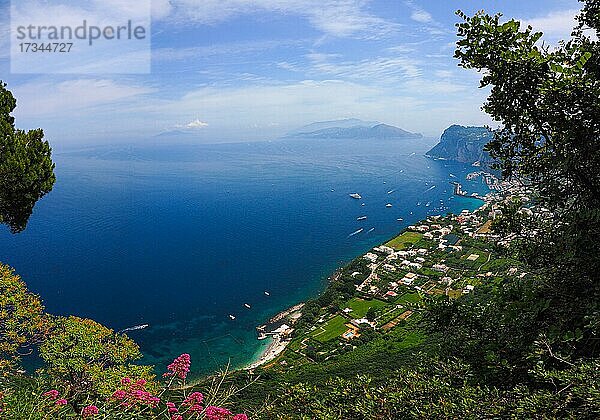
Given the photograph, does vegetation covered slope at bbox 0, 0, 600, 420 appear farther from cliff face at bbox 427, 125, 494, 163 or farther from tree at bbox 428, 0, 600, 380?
cliff face at bbox 427, 125, 494, 163

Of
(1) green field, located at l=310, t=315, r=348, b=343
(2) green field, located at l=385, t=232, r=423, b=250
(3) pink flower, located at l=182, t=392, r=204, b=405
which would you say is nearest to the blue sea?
(2) green field, located at l=385, t=232, r=423, b=250

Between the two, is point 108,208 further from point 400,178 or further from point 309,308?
point 400,178

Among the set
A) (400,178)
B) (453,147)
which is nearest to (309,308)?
(400,178)

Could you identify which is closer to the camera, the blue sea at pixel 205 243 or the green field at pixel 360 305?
the green field at pixel 360 305

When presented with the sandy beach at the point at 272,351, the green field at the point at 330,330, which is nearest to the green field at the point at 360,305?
the green field at the point at 330,330

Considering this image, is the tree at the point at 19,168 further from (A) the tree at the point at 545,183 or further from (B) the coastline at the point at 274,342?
(B) the coastline at the point at 274,342
